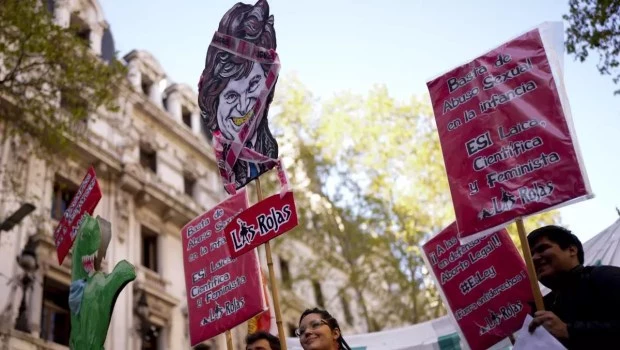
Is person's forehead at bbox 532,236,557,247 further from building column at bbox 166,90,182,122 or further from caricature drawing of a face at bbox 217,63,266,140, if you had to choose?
building column at bbox 166,90,182,122

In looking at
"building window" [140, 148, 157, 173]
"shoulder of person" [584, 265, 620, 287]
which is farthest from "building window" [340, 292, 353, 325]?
"shoulder of person" [584, 265, 620, 287]

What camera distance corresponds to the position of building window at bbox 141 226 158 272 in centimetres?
1659

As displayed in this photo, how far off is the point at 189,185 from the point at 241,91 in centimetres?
1454

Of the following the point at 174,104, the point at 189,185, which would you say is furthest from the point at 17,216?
the point at 174,104

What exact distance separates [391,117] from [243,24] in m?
12.2

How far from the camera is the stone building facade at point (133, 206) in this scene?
12906 mm

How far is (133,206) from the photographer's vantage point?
1662 centimetres

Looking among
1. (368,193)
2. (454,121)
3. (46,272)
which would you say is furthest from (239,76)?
(368,193)

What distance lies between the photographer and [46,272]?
13.1 m

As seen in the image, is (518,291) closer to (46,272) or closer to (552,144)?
(552,144)

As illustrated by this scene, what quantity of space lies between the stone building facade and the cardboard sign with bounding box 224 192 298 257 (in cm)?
788

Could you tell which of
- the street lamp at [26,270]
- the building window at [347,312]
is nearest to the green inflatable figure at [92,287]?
the street lamp at [26,270]

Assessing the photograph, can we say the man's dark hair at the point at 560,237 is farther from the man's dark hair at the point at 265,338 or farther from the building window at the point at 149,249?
the building window at the point at 149,249

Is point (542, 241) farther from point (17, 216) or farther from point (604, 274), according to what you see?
point (17, 216)
